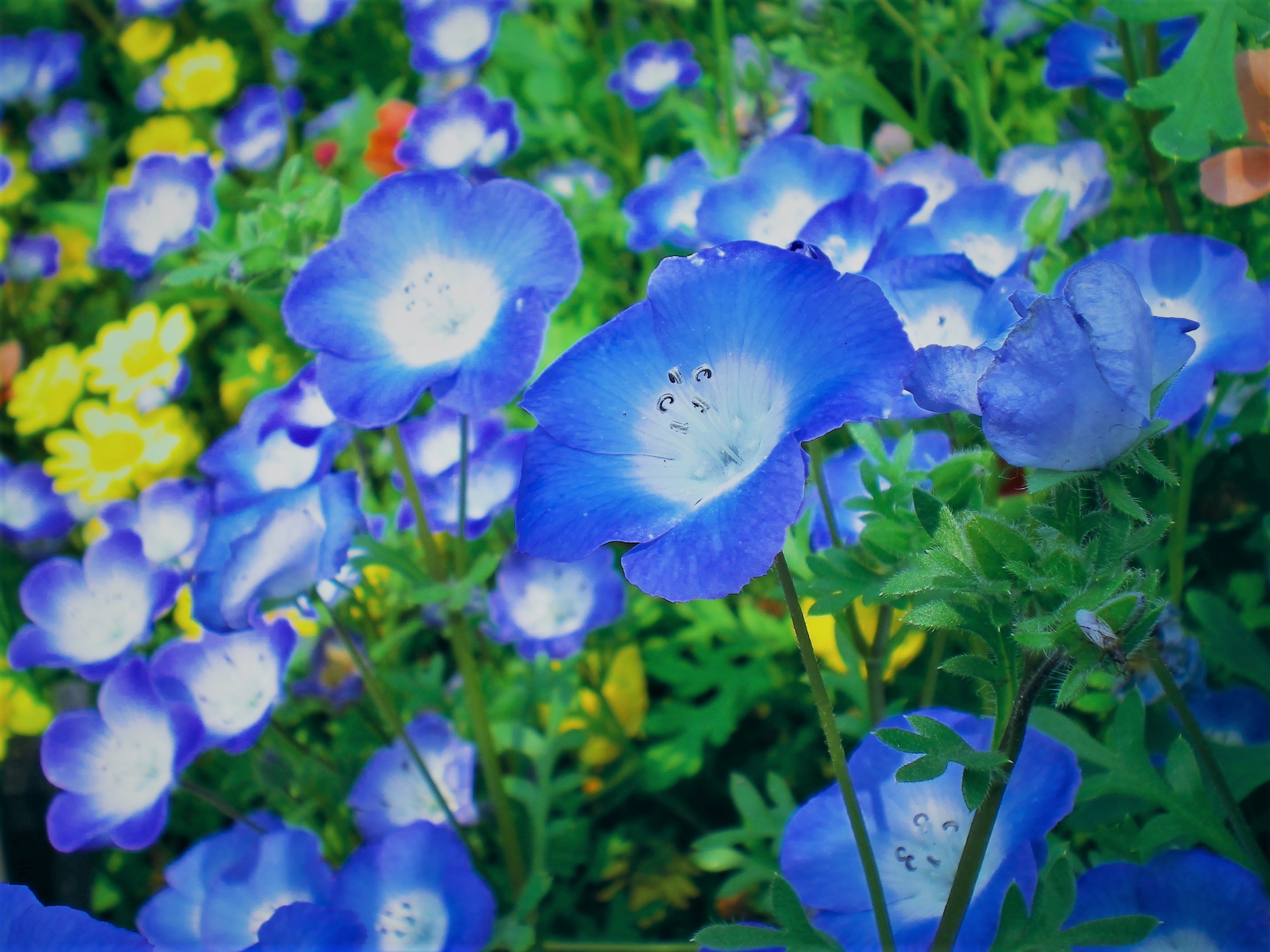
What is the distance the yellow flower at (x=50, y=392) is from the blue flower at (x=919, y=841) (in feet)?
→ 4.94

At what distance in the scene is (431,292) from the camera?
93 centimetres

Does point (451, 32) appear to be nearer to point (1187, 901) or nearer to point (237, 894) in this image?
point (237, 894)

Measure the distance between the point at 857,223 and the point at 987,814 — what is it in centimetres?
50

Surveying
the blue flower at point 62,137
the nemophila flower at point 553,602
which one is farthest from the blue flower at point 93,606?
the blue flower at point 62,137

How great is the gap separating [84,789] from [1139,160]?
1.44 metres

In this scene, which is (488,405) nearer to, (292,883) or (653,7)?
(292,883)

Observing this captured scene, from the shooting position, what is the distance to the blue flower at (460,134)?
1560 mm

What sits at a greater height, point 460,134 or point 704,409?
point 704,409

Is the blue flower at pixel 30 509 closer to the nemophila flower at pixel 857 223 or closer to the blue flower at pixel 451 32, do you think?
the blue flower at pixel 451 32

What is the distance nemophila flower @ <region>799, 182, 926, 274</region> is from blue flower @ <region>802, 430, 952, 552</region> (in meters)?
0.23

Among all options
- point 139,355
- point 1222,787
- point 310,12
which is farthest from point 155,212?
point 1222,787

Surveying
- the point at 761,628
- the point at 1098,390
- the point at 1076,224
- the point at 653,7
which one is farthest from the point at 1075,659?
the point at 653,7

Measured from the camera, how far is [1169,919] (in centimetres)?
74

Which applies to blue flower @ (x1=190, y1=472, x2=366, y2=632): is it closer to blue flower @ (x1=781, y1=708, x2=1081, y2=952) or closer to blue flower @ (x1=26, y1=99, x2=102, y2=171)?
blue flower @ (x1=781, y1=708, x2=1081, y2=952)
